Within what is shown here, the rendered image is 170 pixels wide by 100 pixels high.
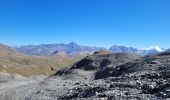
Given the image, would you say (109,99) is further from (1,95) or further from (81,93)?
(1,95)

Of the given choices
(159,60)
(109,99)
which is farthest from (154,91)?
(159,60)

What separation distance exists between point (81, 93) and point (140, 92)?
8953 millimetres

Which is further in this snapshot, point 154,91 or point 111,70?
point 111,70

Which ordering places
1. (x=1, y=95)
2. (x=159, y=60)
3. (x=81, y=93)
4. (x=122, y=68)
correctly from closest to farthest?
(x=81, y=93), (x=1, y=95), (x=159, y=60), (x=122, y=68)

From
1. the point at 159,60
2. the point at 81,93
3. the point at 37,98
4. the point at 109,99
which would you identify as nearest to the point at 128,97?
the point at 109,99

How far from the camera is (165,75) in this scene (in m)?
41.2

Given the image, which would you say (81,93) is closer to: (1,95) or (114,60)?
(1,95)

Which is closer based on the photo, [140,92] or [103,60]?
[140,92]

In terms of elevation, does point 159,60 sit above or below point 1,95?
above

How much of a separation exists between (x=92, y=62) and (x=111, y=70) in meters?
32.2

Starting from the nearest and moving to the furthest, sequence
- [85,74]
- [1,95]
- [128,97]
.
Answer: [128,97]
[1,95]
[85,74]

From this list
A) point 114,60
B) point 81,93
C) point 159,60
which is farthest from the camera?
point 114,60

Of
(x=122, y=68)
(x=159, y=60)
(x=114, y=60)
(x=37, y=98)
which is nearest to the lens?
(x=37, y=98)

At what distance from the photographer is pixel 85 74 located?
99250mm
